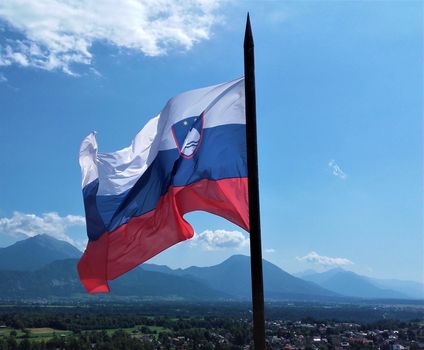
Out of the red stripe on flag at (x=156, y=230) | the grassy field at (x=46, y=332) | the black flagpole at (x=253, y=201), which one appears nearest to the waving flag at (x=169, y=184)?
the red stripe on flag at (x=156, y=230)

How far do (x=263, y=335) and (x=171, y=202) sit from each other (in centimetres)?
254

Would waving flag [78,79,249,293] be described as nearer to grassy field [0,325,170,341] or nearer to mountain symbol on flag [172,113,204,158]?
mountain symbol on flag [172,113,204,158]

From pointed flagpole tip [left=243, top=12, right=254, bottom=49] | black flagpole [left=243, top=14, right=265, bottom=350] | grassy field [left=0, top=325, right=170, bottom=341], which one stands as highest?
pointed flagpole tip [left=243, top=12, right=254, bottom=49]

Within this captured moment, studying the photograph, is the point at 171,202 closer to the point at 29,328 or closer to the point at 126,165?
the point at 126,165

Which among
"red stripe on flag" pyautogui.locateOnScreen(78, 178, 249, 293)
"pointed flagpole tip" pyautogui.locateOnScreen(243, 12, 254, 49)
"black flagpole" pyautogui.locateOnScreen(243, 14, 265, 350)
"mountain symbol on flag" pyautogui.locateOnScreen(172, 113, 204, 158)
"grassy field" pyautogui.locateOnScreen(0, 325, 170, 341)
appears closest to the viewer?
"black flagpole" pyautogui.locateOnScreen(243, 14, 265, 350)

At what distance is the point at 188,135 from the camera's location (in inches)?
303

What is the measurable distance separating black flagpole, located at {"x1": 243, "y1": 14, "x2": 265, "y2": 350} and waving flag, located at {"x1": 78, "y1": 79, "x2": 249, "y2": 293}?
3.31ft

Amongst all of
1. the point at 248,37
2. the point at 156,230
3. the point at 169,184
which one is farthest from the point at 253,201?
the point at 156,230

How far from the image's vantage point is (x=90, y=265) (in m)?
8.08

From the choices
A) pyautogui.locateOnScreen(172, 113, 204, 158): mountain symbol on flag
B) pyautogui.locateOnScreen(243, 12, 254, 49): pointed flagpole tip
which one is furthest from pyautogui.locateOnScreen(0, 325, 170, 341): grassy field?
pyautogui.locateOnScreen(243, 12, 254, 49): pointed flagpole tip

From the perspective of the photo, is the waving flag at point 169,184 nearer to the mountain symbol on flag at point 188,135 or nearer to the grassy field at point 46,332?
the mountain symbol on flag at point 188,135

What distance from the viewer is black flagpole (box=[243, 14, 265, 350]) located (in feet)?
18.5

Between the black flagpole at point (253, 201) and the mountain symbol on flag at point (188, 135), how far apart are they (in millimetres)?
1607

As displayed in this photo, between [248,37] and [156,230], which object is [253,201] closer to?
[248,37]
